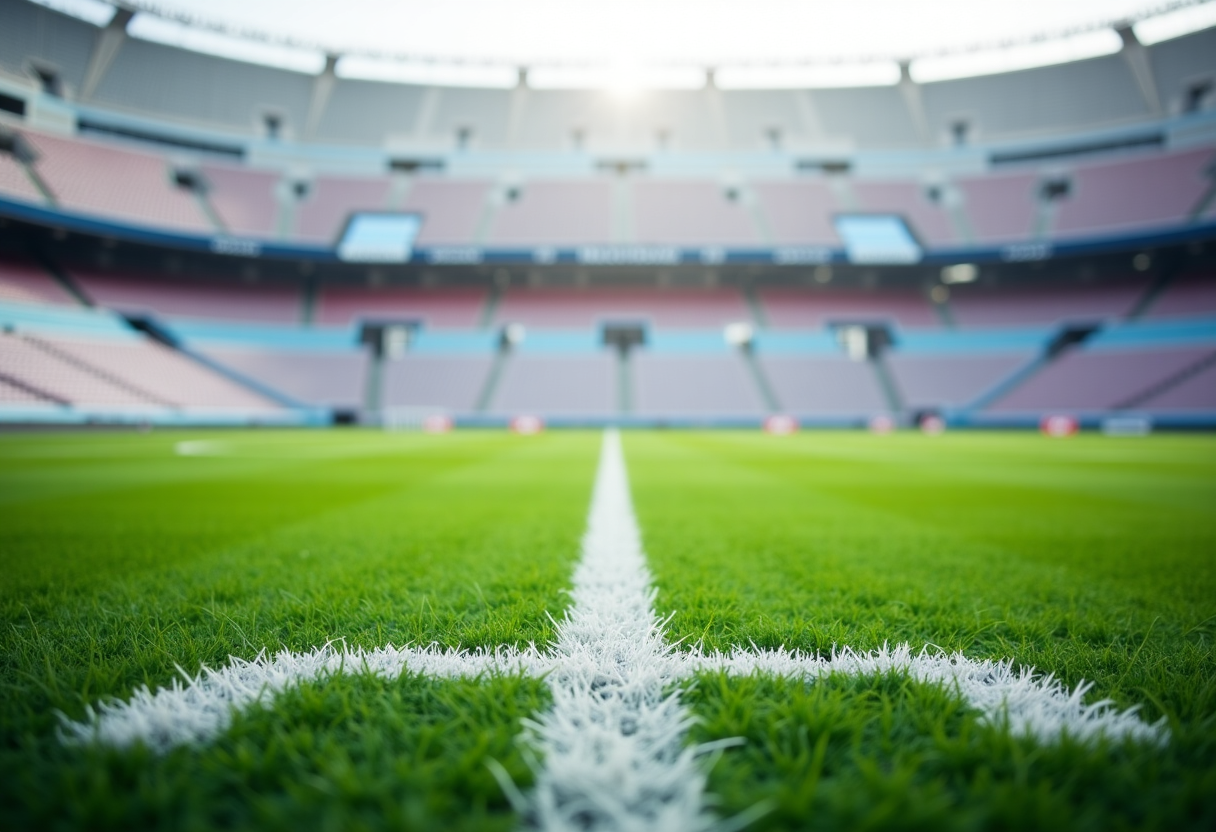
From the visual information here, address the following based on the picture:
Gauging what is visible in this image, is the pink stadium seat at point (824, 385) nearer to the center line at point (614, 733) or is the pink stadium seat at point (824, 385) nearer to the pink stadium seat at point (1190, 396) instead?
the pink stadium seat at point (1190, 396)

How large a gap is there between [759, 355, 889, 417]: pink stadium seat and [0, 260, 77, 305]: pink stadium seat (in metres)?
26.7

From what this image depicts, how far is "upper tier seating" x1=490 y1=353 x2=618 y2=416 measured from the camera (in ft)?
70.9

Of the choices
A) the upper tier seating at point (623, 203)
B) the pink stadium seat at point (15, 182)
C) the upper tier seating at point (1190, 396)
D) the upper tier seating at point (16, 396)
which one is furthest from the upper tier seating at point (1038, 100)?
the pink stadium seat at point (15, 182)

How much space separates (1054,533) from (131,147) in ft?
112

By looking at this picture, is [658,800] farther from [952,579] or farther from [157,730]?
[952,579]

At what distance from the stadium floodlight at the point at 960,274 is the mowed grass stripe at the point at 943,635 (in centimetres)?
2547

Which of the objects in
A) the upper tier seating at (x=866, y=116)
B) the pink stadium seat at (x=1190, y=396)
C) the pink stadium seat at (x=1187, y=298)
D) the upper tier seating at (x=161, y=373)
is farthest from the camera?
the upper tier seating at (x=866, y=116)

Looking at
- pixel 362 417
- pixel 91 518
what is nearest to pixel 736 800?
pixel 91 518

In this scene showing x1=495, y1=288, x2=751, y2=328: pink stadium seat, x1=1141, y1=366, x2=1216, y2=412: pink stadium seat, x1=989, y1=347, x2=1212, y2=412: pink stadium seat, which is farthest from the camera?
x1=495, y1=288, x2=751, y2=328: pink stadium seat

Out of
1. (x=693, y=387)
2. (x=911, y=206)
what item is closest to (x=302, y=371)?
(x=693, y=387)

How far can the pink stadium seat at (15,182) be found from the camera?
18070 mm

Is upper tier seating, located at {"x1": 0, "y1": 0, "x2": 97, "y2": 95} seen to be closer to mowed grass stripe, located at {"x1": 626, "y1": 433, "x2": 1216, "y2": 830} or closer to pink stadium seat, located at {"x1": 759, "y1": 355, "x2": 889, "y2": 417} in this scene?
pink stadium seat, located at {"x1": 759, "y1": 355, "x2": 889, "y2": 417}

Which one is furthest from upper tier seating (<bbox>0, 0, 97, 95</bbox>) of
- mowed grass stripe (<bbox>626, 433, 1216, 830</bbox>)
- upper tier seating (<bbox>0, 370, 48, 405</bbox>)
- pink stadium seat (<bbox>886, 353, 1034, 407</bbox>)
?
pink stadium seat (<bbox>886, 353, 1034, 407</bbox>)

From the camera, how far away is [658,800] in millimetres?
625
